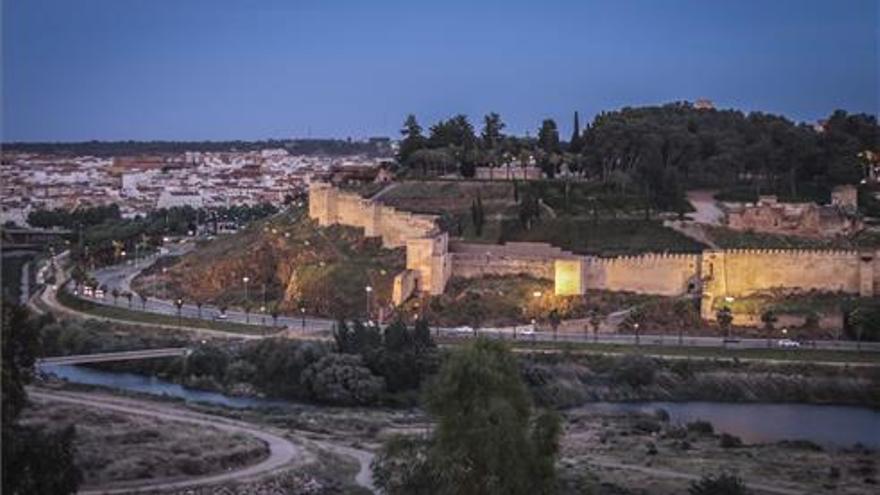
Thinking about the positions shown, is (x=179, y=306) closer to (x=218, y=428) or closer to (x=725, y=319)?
(x=725, y=319)

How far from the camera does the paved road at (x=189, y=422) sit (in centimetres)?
1612

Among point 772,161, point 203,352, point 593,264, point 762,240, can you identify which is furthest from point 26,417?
point 772,161

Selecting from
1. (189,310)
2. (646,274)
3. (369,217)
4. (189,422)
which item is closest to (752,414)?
(646,274)

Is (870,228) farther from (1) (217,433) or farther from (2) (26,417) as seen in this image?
(2) (26,417)

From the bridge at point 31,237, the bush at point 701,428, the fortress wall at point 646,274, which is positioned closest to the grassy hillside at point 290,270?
the fortress wall at point 646,274

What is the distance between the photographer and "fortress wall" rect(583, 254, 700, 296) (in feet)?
94.4

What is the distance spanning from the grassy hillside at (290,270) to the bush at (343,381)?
5.25 m

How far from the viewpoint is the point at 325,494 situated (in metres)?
16.1

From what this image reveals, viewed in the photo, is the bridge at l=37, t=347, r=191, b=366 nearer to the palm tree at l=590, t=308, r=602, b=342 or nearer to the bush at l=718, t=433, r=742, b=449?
the palm tree at l=590, t=308, r=602, b=342

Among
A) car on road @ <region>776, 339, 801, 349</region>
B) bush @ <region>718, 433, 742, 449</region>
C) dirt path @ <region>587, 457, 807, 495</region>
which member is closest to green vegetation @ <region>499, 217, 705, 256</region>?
car on road @ <region>776, 339, 801, 349</region>

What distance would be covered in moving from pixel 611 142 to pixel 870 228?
329 inches

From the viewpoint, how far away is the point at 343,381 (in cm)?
2486

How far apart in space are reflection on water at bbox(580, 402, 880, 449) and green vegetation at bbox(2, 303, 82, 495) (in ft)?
40.5

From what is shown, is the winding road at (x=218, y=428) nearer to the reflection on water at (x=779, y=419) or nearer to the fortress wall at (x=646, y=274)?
the reflection on water at (x=779, y=419)
